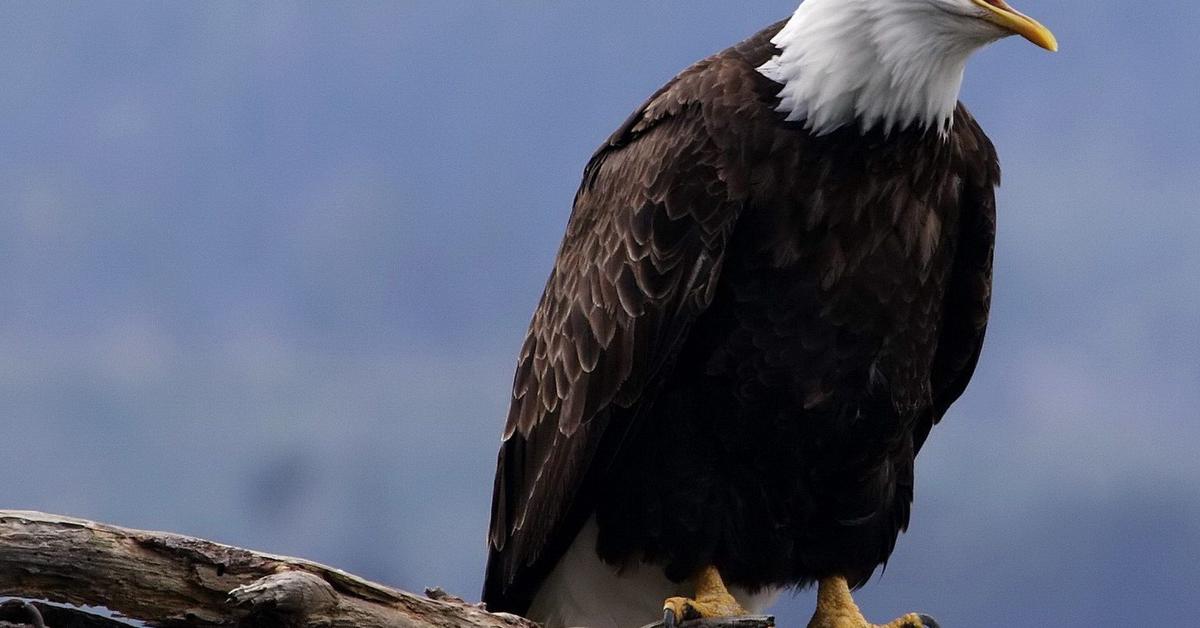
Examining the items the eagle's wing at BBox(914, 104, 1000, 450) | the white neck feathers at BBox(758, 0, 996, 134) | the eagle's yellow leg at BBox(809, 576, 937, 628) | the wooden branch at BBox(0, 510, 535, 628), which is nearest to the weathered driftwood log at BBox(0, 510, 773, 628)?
the wooden branch at BBox(0, 510, 535, 628)

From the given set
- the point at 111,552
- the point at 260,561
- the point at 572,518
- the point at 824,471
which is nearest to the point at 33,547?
the point at 111,552

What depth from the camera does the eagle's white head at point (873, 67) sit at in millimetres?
4742

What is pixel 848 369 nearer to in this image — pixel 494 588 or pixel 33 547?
pixel 494 588

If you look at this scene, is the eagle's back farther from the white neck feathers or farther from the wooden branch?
the wooden branch

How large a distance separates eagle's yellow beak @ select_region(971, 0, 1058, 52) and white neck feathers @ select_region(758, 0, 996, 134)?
126 millimetres

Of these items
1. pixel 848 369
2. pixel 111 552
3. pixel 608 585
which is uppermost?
pixel 848 369

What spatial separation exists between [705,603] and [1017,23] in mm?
2036

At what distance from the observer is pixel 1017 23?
15.0ft

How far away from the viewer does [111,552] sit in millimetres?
3875

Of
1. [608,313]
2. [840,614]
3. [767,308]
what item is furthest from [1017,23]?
[840,614]

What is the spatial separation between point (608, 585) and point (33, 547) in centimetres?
203

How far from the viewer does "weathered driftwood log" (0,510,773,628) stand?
3854 millimetres

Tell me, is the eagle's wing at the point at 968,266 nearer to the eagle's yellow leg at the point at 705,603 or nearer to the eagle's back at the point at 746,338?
the eagle's back at the point at 746,338

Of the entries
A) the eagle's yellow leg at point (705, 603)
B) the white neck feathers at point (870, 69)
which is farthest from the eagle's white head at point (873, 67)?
the eagle's yellow leg at point (705, 603)
